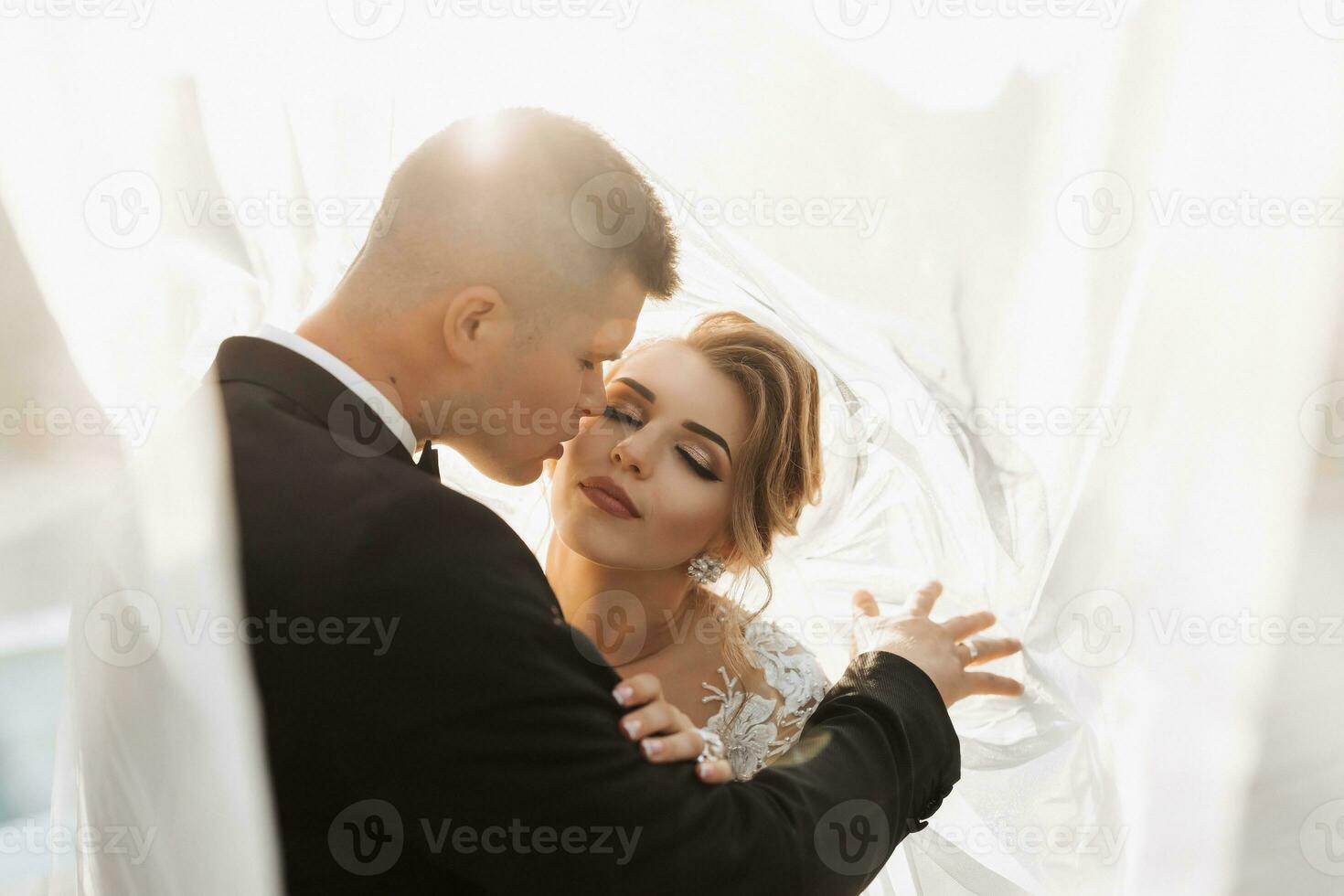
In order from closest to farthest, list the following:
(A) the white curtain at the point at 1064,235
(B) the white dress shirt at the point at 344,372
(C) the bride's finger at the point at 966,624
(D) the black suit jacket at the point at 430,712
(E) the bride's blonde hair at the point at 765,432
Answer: (D) the black suit jacket at the point at 430,712, (B) the white dress shirt at the point at 344,372, (A) the white curtain at the point at 1064,235, (C) the bride's finger at the point at 966,624, (E) the bride's blonde hair at the point at 765,432

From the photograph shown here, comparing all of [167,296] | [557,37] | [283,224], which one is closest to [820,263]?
[557,37]

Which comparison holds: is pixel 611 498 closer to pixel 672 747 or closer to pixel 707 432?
pixel 707 432

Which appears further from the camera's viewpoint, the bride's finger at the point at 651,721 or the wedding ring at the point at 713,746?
the wedding ring at the point at 713,746

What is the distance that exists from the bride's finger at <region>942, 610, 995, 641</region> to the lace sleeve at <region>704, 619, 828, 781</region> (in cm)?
23

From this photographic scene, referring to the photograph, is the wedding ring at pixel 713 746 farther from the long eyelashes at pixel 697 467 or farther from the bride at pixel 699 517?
the long eyelashes at pixel 697 467

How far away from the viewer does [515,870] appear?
0.98 m

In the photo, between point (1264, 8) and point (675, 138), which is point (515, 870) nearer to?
point (675, 138)

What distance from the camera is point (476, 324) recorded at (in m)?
1.17

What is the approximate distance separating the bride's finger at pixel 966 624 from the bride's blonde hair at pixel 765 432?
281 mm

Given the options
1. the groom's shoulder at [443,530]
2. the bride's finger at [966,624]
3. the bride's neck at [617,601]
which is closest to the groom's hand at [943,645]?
the bride's finger at [966,624]

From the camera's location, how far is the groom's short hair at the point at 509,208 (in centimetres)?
117

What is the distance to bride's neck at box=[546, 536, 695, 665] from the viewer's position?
1.62 m

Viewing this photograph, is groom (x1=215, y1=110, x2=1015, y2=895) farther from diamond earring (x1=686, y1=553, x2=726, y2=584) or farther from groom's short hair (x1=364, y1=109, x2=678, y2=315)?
diamond earring (x1=686, y1=553, x2=726, y2=584)

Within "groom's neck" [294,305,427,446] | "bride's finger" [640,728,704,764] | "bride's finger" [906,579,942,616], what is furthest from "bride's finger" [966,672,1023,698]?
"groom's neck" [294,305,427,446]
